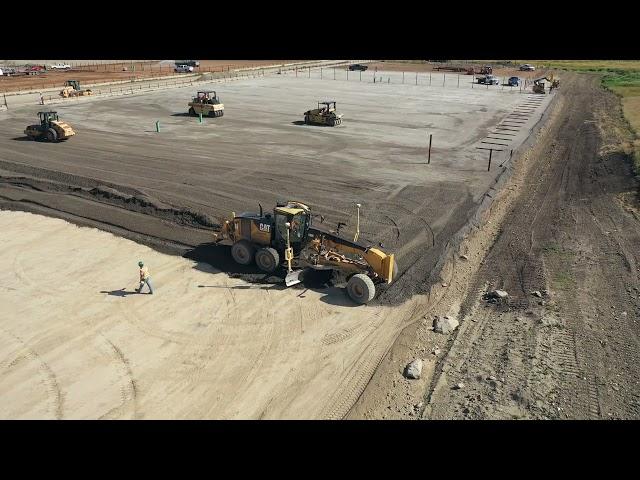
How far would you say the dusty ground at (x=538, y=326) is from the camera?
10.5m

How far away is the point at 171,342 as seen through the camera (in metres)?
12.4

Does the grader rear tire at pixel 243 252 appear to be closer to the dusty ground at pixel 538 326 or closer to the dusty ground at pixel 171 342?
the dusty ground at pixel 171 342

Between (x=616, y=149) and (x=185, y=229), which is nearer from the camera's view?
(x=185, y=229)

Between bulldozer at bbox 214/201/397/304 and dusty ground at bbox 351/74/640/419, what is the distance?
2040 mm

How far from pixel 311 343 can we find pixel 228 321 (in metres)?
2.42

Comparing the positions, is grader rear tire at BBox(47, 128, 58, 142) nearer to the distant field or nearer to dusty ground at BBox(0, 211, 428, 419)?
dusty ground at BBox(0, 211, 428, 419)

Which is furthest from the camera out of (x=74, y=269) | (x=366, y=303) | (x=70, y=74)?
(x=70, y=74)

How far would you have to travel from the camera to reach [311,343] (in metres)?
12.5

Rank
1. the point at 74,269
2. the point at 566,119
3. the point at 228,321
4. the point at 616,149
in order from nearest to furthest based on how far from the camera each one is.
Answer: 1. the point at 228,321
2. the point at 74,269
3. the point at 616,149
4. the point at 566,119

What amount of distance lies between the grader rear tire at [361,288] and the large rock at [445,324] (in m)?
1.89

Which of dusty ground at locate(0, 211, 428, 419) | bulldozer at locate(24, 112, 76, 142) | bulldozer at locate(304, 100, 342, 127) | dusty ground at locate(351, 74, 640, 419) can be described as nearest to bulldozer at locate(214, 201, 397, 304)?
→ dusty ground at locate(0, 211, 428, 419)
